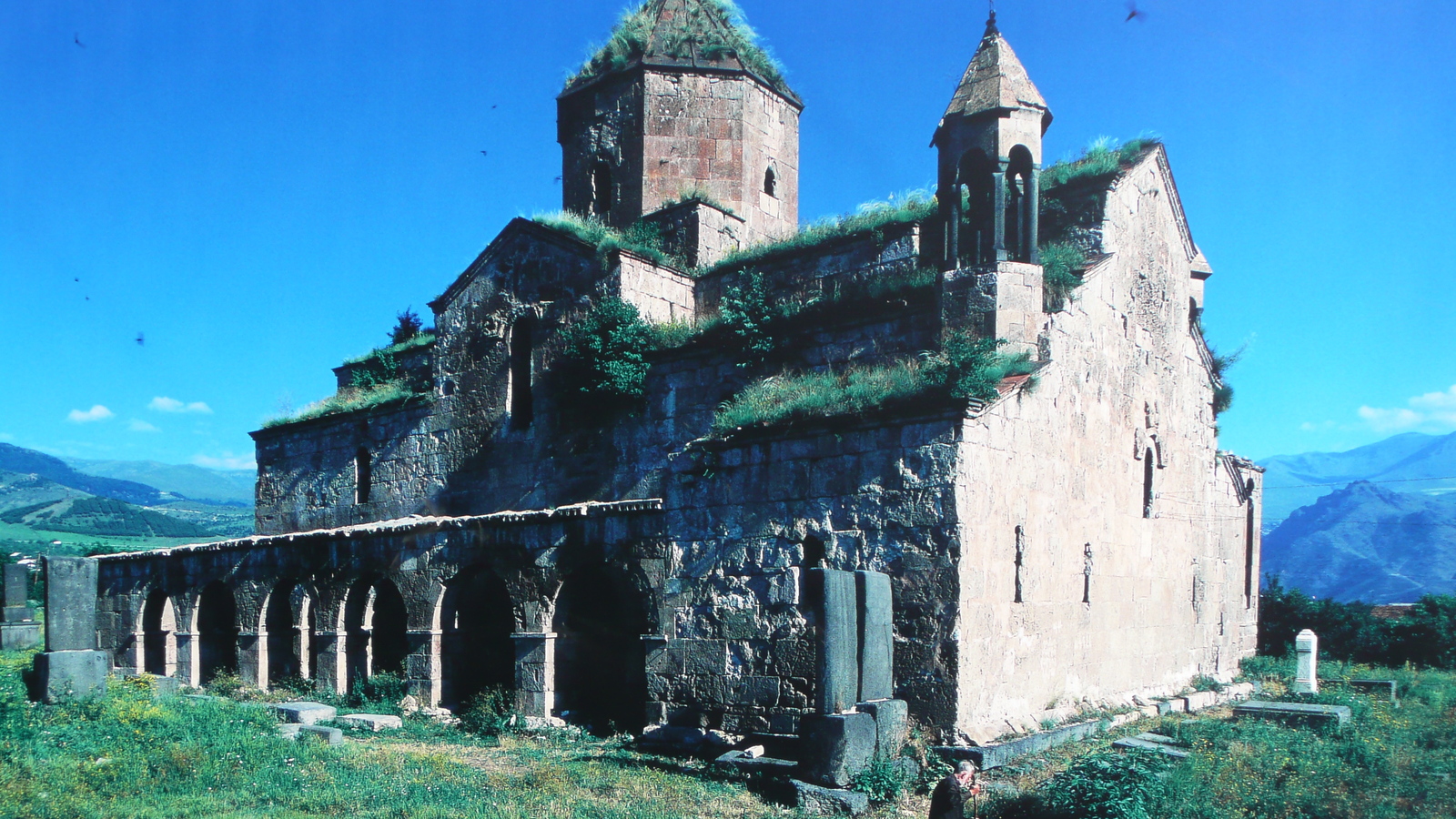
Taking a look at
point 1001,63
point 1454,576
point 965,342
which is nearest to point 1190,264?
point 1001,63

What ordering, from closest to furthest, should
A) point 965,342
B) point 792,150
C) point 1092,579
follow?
point 965,342 → point 1092,579 → point 792,150

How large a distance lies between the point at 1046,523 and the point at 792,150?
879 cm

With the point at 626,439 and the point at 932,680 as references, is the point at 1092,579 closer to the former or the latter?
the point at 932,680

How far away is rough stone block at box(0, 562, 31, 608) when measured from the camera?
53.4ft

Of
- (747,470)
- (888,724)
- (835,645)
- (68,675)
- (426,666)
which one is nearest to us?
(835,645)

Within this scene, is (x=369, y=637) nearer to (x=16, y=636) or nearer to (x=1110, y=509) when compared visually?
(x=16, y=636)

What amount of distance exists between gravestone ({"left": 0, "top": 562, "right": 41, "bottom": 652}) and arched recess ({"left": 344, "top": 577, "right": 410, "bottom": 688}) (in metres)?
6.11

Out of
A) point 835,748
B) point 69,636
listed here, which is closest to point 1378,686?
point 835,748

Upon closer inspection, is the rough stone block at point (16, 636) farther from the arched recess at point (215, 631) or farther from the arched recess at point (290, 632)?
the arched recess at point (290, 632)

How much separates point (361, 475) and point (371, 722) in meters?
6.31

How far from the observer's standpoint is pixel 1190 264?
15.1 m

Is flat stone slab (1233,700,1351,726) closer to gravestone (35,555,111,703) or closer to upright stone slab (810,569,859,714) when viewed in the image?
upright stone slab (810,569,859,714)

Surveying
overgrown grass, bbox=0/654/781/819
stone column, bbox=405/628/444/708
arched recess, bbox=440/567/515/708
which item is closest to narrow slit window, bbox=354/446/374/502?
arched recess, bbox=440/567/515/708

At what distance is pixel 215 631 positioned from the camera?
17.1 metres
